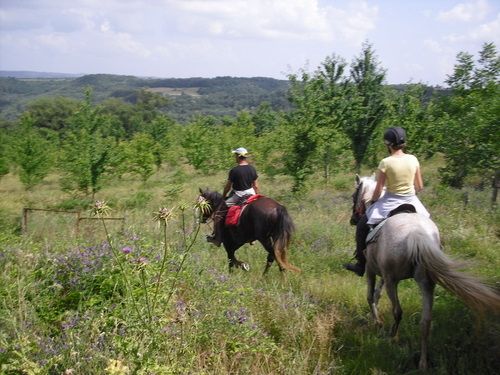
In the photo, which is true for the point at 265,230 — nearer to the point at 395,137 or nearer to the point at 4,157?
the point at 395,137

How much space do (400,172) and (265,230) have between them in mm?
3194

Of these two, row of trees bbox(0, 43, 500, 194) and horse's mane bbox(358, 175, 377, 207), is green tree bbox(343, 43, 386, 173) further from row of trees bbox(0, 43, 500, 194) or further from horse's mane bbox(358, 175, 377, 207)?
horse's mane bbox(358, 175, 377, 207)

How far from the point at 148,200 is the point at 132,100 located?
7351 inches

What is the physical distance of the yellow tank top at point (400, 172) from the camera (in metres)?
4.96

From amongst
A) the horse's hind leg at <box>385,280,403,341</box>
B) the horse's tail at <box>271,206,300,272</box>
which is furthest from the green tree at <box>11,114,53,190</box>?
the horse's hind leg at <box>385,280,403,341</box>

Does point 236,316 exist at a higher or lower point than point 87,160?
higher

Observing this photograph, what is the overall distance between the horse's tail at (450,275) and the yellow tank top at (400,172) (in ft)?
2.53

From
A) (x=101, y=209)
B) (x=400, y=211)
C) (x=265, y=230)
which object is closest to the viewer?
(x=101, y=209)

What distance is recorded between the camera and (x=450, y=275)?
410 cm

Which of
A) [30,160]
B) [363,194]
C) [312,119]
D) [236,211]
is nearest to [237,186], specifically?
[236,211]

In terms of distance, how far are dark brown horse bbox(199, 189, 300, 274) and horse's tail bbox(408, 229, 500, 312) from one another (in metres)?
3.00

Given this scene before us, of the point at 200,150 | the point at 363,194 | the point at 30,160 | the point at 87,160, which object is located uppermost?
the point at 363,194

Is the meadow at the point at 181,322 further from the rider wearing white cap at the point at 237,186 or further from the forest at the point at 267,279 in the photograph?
the rider wearing white cap at the point at 237,186

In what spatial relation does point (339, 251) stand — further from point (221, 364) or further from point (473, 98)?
point (473, 98)
